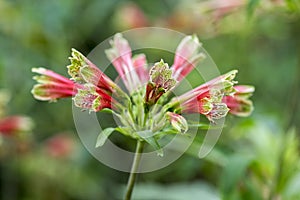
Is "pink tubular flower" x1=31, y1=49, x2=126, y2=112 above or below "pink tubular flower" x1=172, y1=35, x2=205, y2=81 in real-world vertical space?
below

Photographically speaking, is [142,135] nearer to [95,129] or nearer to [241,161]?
[241,161]

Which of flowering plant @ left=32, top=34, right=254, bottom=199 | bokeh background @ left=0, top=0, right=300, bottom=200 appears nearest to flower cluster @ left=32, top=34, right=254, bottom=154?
flowering plant @ left=32, top=34, right=254, bottom=199

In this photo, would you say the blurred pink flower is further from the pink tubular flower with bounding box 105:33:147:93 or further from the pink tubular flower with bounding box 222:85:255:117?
the pink tubular flower with bounding box 222:85:255:117

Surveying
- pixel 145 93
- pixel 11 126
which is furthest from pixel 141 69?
pixel 11 126

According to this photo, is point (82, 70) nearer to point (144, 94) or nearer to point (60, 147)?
point (144, 94)

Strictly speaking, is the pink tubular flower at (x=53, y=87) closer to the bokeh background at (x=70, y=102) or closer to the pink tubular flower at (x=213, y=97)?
the pink tubular flower at (x=213, y=97)

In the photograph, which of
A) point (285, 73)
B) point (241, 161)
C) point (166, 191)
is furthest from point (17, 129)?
point (285, 73)
